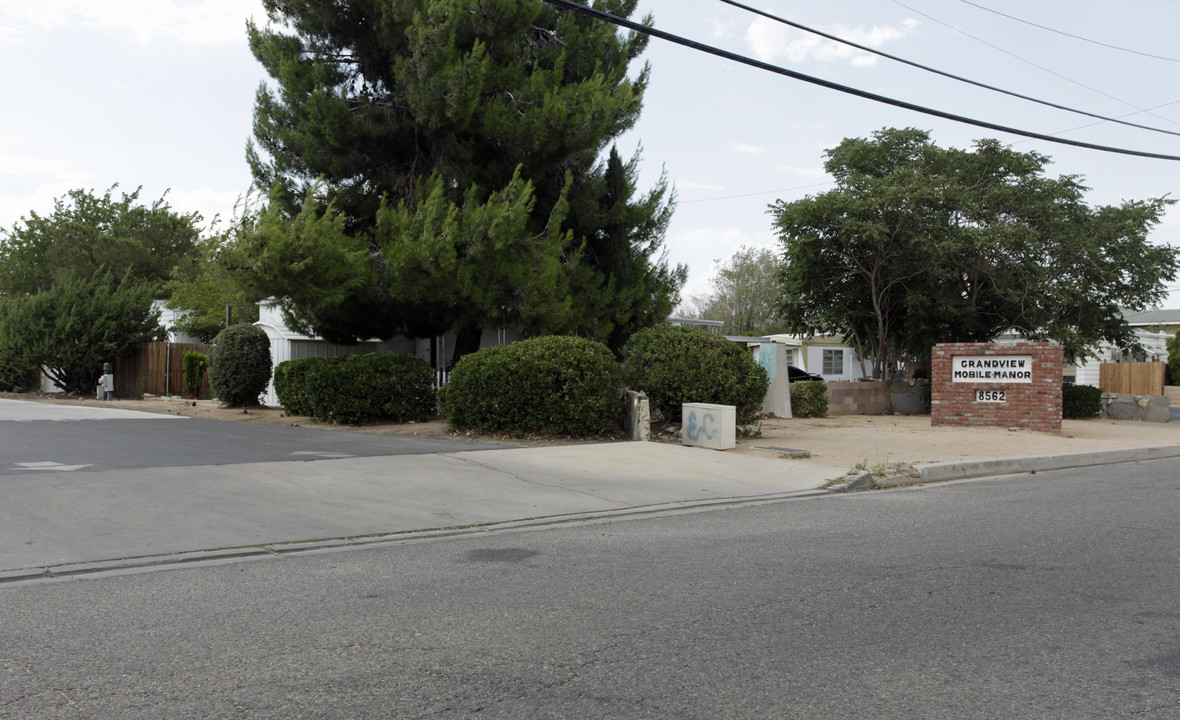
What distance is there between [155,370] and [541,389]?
18559 millimetres

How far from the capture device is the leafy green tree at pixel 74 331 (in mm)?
27250

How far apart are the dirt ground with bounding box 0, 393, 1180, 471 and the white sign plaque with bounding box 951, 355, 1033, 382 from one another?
1161 millimetres

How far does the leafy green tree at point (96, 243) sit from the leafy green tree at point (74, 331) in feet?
55.5

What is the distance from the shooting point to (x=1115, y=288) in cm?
2525

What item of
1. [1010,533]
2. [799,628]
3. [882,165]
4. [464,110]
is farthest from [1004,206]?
[799,628]

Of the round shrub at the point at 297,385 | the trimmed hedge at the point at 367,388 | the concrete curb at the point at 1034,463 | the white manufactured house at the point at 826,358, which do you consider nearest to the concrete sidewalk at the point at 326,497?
the concrete curb at the point at 1034,463

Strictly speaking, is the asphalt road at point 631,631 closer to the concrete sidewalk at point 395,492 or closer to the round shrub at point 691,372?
the concrete sidewalk at point 395,492

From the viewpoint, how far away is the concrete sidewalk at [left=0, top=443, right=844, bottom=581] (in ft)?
24.0

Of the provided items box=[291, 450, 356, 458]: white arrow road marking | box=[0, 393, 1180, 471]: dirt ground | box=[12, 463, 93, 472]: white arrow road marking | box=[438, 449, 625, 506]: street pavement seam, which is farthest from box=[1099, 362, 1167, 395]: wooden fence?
box=[12, 463, 93, 472]: white arrow road marking

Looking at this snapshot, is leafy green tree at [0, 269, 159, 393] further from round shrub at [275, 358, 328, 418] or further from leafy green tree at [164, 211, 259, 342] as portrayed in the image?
round shrub at [275, 358, 328, 418]

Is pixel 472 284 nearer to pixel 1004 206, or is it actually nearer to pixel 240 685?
pixel 240 685

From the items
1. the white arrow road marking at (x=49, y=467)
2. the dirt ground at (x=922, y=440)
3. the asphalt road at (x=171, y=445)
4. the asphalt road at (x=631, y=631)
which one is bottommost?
the asphalt road at (x=631, y=631)

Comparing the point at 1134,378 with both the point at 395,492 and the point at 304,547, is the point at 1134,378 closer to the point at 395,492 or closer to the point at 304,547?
the point at 395,492

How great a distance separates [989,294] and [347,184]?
17642mm
